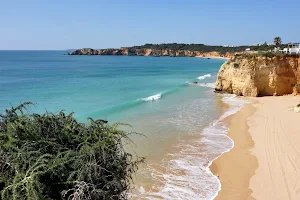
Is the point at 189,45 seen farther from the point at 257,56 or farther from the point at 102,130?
the point at 102,130

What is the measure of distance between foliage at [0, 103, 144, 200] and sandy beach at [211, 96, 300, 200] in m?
5.69

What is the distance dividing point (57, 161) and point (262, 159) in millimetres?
11250

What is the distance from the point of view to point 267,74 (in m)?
31.7

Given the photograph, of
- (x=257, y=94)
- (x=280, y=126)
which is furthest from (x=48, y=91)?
(x=280, y=126)

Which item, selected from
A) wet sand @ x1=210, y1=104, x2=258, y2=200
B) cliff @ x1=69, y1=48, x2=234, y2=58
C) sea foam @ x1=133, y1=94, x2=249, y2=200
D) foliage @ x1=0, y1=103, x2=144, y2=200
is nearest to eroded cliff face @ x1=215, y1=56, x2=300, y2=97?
wet sand @ x1=210, y1=104, x2=258, y2=200

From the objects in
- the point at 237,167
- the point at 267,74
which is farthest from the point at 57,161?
the point at 267,74

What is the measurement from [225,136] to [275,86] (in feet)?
54.0

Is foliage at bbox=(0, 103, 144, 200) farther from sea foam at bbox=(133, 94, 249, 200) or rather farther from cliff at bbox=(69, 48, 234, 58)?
cliff at bbox=(69, 48, 234, 58)

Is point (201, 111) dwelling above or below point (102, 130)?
below

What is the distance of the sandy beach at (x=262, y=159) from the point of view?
11.1 meters

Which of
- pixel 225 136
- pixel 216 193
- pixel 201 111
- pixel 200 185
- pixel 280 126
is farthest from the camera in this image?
pixel 201 111

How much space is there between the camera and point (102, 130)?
7621 mm

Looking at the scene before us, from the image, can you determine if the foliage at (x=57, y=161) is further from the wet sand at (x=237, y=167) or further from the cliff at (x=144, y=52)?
the cliff at (x=144, y=52)

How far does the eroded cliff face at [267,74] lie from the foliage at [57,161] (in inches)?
1091
